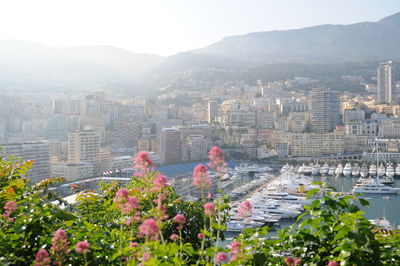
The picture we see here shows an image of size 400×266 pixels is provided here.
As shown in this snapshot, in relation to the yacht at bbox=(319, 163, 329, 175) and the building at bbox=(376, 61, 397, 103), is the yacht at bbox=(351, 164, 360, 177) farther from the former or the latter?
the building at bbox=(376, 61, 397, 103)

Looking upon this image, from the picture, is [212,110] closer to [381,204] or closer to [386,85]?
[386,85]

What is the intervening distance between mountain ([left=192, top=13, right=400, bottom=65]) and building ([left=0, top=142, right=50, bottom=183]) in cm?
6398

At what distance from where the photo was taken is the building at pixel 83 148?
941 inches

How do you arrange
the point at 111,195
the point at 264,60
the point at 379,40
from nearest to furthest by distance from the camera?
the point at 111,195, the point at 264,60, the point at 379,40

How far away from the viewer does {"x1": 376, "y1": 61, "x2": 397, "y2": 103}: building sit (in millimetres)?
51000

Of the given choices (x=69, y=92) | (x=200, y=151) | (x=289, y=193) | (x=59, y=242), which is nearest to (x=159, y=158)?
(x=200, y=151)

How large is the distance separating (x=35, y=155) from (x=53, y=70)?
47.5 metres

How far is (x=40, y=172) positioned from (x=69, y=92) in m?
38.3

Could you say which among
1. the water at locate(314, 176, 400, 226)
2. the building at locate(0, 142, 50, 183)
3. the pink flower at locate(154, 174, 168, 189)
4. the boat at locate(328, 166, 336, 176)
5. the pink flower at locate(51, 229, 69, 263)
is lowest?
the water at locate(314, 176, 400, 226)

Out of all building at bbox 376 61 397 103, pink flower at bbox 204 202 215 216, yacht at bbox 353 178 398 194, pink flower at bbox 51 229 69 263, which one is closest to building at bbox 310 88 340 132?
building at bbox 376 61 397 103

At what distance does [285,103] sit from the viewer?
44750 millimetres

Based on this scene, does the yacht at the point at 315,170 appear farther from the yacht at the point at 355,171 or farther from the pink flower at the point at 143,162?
the pink flower at the point at 143,162

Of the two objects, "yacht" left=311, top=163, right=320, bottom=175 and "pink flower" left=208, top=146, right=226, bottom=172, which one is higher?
"pink flower" left=208, top=146, right=226, bottom=172

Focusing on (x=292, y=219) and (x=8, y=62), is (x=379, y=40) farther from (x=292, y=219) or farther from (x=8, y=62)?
(x=292, y=219)
